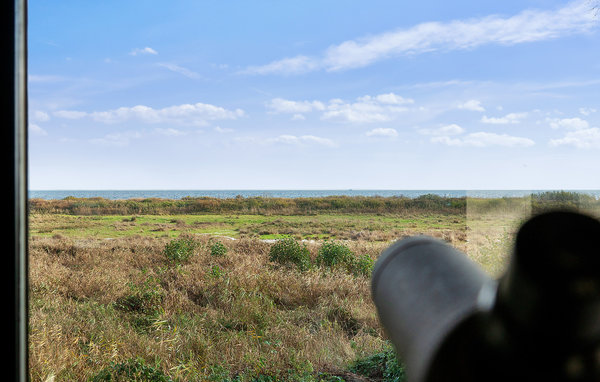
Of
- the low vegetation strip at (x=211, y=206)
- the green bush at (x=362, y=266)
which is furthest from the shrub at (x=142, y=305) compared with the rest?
the low vegetation strip at (x=211, y=206)

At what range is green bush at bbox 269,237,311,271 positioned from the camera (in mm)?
3777

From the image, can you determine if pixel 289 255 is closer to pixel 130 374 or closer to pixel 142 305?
pixel 142 305

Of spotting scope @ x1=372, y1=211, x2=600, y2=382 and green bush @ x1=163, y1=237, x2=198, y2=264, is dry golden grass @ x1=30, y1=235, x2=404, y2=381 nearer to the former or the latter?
green bush @ x1=163, y1=237, x2=198, y2=264

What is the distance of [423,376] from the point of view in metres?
0.33

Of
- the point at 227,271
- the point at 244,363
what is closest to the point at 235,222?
the point at 227,271

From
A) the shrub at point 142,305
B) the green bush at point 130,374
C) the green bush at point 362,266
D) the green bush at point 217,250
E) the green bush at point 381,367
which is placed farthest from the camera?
the green bush at point 217,250

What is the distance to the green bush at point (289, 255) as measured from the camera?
3.78 metres

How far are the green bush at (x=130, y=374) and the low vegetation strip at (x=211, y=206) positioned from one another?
4476 mm

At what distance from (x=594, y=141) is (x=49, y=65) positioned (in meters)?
6.17

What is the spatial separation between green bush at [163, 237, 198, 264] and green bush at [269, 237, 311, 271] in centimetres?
89

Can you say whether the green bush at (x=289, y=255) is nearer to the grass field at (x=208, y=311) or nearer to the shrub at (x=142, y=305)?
the grass field at (x=208, y=311)

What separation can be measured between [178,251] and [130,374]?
7.26 ft

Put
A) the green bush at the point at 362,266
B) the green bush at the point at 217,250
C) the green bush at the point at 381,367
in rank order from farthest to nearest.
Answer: the green bush at the point at 217,250
the green bush at the point at 362,266
the green bush at the point at 381,367
